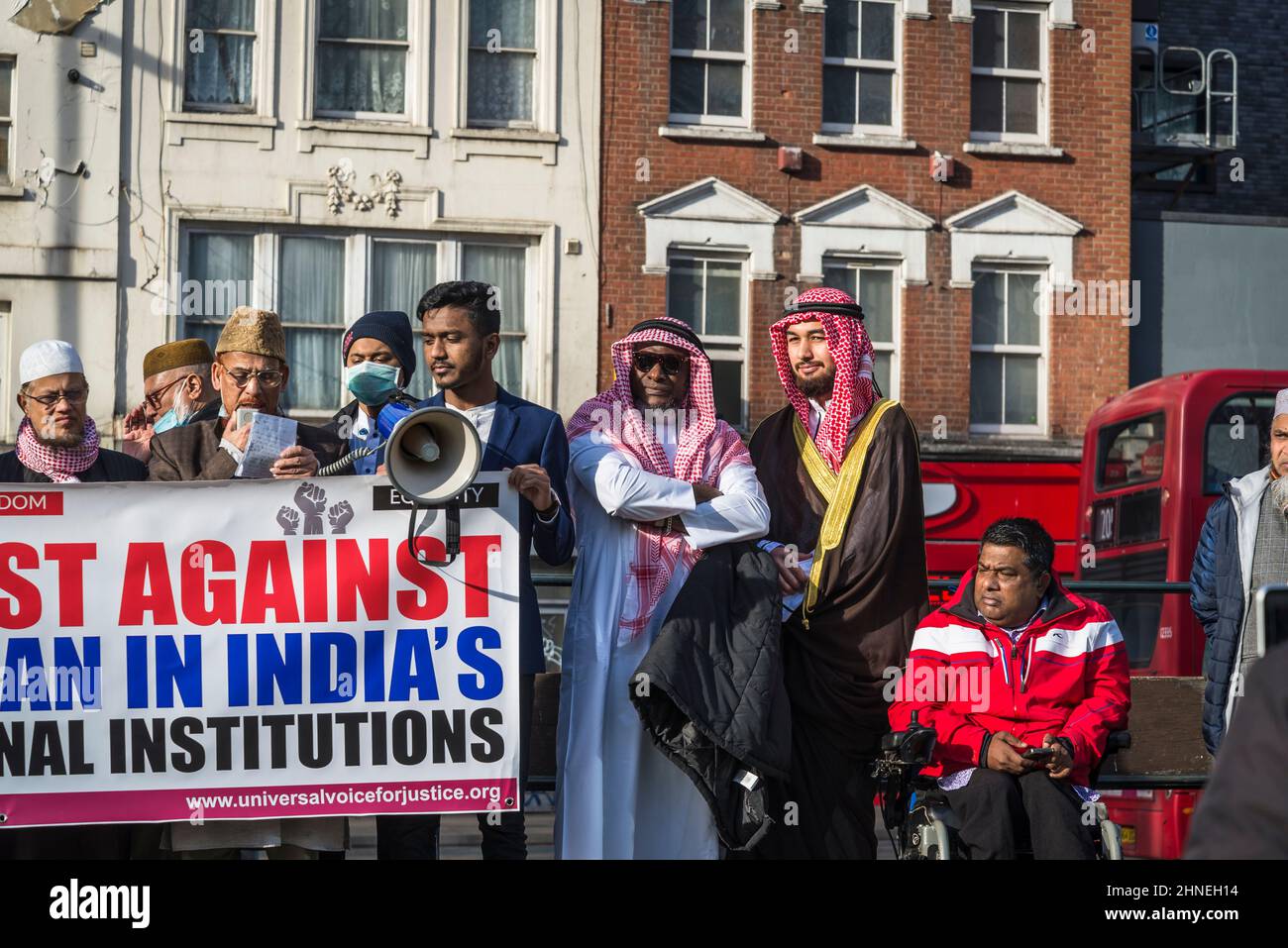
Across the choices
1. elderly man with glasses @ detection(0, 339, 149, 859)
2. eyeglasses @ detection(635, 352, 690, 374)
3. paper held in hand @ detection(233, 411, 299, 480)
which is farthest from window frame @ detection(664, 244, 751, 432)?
paper held in hand @ detection(233, 411, 299, 480)

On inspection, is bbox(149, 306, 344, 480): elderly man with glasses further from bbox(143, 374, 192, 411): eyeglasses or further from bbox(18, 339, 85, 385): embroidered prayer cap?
bbox(143, 374, 192, 411): eyeglasses

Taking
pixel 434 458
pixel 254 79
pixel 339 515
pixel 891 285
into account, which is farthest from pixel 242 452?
pixel 891 285

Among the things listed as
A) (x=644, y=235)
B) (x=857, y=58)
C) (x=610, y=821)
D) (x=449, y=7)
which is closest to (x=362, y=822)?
(x=610, y=821)

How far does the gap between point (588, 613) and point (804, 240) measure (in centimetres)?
1606

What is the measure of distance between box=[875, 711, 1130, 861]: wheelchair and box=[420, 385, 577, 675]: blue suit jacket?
1.23 metres

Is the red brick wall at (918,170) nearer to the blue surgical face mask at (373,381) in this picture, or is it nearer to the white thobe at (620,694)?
the blue surgical face mask at (373,381)

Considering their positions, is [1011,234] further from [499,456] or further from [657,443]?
[499,456]

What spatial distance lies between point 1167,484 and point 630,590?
927 cm

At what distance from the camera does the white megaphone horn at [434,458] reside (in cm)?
532

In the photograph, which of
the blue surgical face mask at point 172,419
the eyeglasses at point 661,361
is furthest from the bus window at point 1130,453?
the blue surgical face mask at point 172,419

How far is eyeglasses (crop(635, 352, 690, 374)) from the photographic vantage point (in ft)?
19.9

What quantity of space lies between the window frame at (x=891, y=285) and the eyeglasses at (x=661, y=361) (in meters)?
15.7
